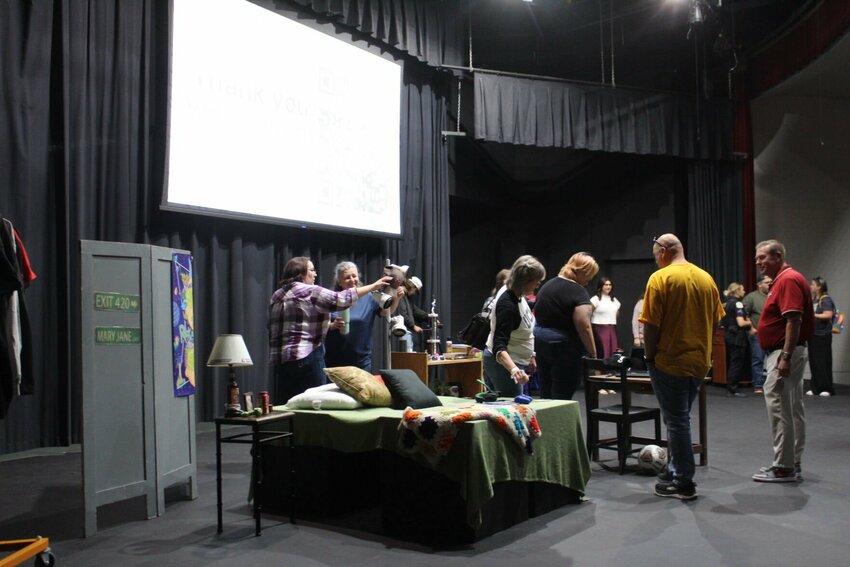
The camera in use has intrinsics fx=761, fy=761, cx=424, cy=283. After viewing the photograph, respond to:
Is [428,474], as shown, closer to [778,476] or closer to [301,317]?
[301,317]

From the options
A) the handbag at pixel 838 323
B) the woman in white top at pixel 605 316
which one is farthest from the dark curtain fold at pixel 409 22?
the handbag at pixel 838 323

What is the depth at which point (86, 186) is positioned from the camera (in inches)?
223

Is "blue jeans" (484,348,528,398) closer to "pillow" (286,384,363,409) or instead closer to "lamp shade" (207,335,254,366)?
"pillow" (286,384,363,409)

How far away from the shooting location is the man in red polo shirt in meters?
4.29

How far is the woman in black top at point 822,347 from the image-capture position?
9.06 meters

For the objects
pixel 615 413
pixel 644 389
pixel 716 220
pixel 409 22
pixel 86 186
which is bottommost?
pixel 615 413

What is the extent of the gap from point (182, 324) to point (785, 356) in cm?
336

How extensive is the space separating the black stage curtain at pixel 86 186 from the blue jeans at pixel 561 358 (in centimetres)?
297

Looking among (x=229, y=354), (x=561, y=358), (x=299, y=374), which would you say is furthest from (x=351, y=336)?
(x=561, y=358)

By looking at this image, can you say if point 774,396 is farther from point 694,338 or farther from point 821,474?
point 694,338

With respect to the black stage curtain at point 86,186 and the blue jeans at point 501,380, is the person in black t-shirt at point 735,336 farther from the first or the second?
the blue jeans at point 501,380

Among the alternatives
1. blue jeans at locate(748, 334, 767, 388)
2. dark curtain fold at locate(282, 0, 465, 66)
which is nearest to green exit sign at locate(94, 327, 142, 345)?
dark curtain fold at locate(282, 0, 465, 66)

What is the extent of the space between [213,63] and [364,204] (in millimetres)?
2190

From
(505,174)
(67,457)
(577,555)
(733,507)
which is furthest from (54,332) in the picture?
(505,174)
